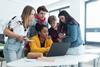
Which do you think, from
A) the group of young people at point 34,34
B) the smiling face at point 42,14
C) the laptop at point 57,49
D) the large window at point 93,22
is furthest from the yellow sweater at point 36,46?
the large window at point 93,22

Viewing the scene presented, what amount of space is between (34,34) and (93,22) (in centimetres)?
277

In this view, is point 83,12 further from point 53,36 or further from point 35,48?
point 35,48

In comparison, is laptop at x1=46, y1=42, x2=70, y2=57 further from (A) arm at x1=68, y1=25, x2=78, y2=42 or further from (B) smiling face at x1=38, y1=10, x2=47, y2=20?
(B) smiling face at x1=38, y1=10, x2=47, y2=20

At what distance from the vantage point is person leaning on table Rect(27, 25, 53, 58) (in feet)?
8.99

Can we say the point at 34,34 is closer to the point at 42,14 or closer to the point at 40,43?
the point at 40,43

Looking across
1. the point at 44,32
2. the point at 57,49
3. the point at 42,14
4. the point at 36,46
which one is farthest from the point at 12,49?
the point at 42,14

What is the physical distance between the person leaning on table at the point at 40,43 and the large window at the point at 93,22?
2.53m

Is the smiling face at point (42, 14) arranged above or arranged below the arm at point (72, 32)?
above

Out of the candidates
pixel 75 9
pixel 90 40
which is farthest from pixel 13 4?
pixel 90 40

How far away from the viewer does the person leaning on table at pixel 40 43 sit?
8.99ft

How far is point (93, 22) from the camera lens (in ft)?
17.5

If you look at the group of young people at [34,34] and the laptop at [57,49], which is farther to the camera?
the group of young people at [34,34]

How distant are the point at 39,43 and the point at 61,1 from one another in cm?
400

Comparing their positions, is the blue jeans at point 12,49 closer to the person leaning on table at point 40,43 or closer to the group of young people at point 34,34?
the group of young people at point 34,34
